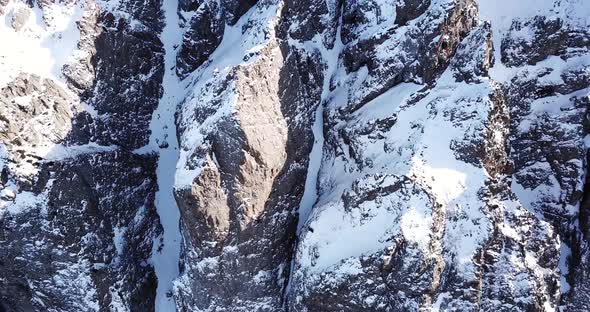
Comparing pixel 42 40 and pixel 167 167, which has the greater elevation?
pixel 42 40

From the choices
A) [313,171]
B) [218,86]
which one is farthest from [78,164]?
[313,171]

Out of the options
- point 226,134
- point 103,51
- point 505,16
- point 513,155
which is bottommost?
point 513,155

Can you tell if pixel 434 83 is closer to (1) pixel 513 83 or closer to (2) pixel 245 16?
(1) pixel 513 83

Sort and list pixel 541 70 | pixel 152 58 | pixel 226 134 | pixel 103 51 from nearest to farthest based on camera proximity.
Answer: pixel 226 134 → pixel 541 70 → pixel 103 51 → pixel 152 58

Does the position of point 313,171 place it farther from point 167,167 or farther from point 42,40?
point 42,40

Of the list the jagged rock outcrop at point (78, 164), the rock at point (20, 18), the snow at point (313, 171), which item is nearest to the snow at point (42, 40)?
the jagged rock outcrop at point (78, 164)

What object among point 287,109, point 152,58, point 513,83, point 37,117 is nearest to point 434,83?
point 513,83

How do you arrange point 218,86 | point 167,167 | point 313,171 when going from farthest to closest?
point 167,167 < point 313,171 < point 218,86
